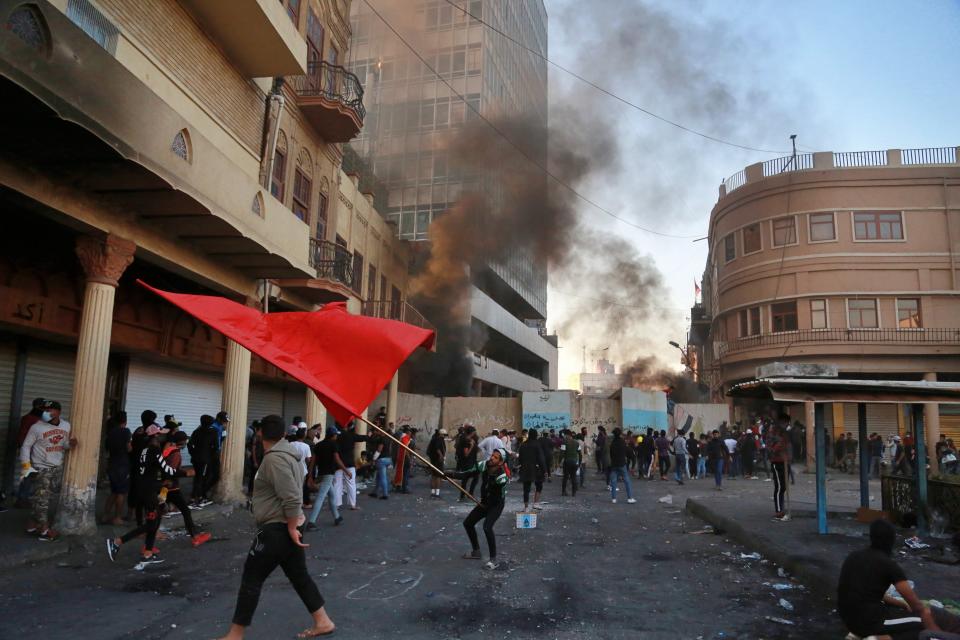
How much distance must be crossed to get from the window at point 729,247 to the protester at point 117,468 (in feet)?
92.6

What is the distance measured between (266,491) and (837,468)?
27.4m

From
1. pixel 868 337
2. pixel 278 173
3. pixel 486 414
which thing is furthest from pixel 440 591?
pixel 868 337

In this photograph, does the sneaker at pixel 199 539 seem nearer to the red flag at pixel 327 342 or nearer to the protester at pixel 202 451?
the protester at pixel 202 451

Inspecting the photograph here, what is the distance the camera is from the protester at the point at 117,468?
8695mm

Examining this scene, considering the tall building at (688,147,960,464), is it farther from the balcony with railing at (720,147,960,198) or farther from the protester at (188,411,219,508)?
the protester at (188,411,219,508)

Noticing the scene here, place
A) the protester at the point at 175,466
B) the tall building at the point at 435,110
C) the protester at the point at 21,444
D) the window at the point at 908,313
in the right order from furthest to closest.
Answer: the tall building at the point at 435,110, the window at the point at 908,313, the protester at the point at 21,444, the protester at the point at 175,466

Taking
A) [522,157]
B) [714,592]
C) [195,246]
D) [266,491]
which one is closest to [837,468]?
[522,157]

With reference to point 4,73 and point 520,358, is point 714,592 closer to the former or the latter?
point 4,73

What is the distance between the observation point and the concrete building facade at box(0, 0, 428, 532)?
22.4ft

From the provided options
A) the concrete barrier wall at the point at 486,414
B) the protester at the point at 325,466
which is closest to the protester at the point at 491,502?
the protester at the point at 325,466

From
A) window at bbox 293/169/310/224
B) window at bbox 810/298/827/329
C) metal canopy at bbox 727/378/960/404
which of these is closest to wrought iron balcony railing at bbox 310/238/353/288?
window at bbox 293/169/310/224

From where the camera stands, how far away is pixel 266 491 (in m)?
4.56

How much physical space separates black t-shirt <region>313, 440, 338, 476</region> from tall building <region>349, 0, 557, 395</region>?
23.4 metres

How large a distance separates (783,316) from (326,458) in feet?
81.0
